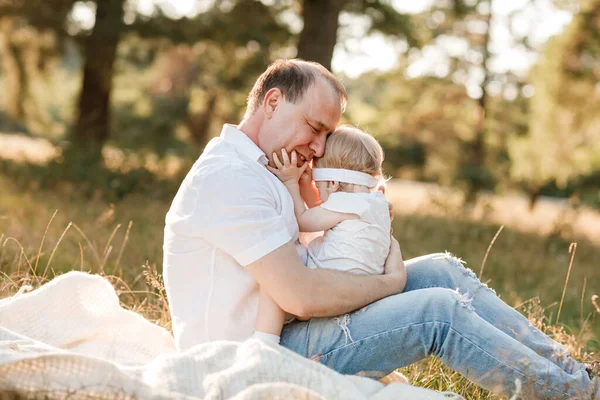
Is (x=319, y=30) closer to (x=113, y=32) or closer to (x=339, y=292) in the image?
(x=113, y=32)

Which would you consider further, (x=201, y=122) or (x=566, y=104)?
(x=201, y=122)

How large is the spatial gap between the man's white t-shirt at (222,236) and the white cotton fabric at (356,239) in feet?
0.51

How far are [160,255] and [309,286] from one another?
2.95 meters

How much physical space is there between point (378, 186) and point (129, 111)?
43.7 feet

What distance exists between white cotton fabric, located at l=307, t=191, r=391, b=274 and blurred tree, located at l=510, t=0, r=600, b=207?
10.1m

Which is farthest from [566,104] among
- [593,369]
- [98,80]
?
[593,369]

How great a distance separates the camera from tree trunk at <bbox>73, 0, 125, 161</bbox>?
9.44 metres

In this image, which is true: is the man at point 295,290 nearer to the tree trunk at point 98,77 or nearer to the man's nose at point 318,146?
the man's nose at point 318,146

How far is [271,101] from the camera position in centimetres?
283

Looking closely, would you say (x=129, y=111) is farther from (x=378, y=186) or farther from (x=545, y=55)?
(x=378, y=186)

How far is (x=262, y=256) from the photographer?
2.46m

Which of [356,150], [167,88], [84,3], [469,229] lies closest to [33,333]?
[356,150]

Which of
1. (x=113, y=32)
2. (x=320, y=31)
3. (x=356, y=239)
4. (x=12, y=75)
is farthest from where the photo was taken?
(x=12, y=75)

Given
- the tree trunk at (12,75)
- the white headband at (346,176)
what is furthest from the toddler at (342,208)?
the tree trunk at (12,75)
